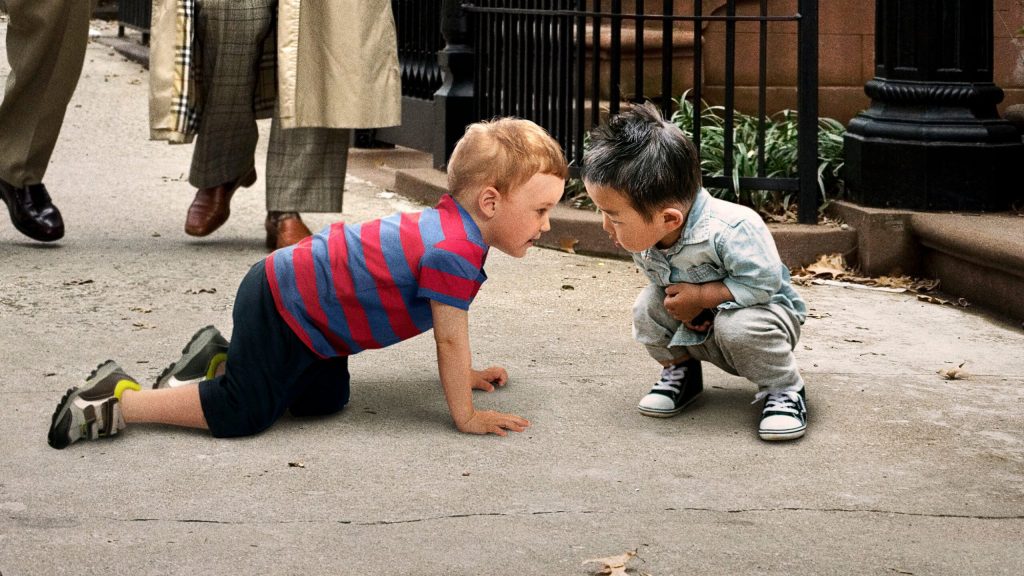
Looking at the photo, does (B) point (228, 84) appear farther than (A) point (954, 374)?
Yes

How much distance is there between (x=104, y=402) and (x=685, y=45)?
14.7 ft

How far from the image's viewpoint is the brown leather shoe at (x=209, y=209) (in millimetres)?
5422

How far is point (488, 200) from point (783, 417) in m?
0.88

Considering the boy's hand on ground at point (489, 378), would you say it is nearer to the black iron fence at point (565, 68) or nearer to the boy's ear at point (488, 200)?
the boy's ear at point (488, 200)

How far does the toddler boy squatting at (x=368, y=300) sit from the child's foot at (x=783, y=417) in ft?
2.02

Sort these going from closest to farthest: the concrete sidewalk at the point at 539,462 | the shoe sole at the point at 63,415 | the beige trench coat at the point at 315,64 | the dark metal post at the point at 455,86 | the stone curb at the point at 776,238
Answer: the concrete sidewalk at the point at 539,462 < the shoe sole at the point at 63,415 < the beige trench coat at the point at 315,64 < the stone curb at the point at 776,238 < the dark metal post at the point at 455,86

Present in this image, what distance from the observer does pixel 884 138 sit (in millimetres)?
5266

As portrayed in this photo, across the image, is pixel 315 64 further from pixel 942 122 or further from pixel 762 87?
pixel 942 122

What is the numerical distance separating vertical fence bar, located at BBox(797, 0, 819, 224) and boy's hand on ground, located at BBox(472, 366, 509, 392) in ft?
6.90

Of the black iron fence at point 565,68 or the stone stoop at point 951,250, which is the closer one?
the stone stoop at point 951,250

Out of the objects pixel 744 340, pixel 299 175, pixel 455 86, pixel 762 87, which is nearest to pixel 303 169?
pixel 299 175

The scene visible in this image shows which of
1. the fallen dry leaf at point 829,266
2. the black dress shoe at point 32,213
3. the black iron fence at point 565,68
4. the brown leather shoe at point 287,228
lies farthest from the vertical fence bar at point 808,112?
the black dress shoe at point 32,213

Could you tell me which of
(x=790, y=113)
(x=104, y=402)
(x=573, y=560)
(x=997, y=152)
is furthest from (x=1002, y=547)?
(x=790, y=113)

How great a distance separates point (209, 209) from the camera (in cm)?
543
